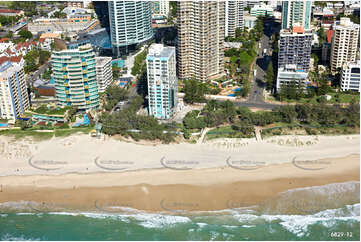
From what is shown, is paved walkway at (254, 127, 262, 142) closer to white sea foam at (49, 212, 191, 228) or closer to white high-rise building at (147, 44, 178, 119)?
white high-rise building at (147, 44, 178, 119)

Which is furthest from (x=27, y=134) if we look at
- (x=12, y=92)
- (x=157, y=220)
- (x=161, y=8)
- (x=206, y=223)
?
(x=161, y=8)

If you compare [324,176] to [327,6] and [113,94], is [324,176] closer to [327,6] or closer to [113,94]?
[113,94]

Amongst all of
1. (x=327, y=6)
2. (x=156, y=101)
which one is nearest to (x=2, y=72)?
(x=156, y=101)

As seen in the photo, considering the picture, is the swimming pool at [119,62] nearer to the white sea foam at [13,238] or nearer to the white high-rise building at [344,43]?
the white high-rise building at [344,43]

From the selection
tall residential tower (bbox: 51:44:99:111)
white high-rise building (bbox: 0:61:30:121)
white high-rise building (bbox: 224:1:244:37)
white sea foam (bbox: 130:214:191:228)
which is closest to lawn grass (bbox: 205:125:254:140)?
white sea foam (bbox: 130:214:191:228)

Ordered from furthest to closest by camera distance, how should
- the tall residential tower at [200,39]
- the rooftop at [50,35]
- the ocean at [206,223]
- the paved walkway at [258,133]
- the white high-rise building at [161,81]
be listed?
the rooftop at [50,35] → the tall residential tower at [200,39] → the white high-rise building at [161,81] → the paved walkway at [258,133] → the ocean at [206,223]

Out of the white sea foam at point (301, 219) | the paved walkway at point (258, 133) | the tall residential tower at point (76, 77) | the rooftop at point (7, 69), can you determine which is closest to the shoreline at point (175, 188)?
the white sea foam at point (301, 219)

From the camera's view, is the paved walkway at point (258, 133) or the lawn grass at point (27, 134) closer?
the paved walkway at point (258, 133)
